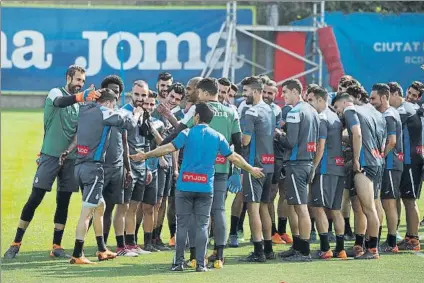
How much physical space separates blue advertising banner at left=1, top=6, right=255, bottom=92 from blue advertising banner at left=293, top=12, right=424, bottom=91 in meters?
3.53

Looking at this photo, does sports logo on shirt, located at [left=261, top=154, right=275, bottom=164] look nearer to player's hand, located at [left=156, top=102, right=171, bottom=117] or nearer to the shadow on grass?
player's hand, located at [left=156, top=102, right=171, bottom=117]

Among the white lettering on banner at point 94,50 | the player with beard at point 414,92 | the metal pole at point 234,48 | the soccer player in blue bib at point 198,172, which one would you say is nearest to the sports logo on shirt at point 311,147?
the soccer player in blue bib at point 198,172

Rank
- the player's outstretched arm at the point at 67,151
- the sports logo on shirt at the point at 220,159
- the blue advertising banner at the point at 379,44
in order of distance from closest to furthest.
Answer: the sports logo on shirt at the point at 220,159
the player's outstretched arm at the point at 67,151
the blue advertising banner at the point at 379,44

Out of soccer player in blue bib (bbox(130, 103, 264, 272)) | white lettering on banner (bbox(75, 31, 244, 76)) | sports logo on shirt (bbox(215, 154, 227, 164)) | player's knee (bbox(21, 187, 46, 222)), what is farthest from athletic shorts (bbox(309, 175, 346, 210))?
white lettering on banner (bbox(75, 31, 244, 76))

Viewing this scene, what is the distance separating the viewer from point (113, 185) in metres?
13.1

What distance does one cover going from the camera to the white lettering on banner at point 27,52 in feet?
122

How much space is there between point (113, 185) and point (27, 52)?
25.0 metres

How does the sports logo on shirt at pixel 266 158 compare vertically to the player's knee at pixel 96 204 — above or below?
above

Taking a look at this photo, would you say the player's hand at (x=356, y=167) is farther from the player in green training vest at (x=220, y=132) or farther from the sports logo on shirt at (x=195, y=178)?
the sports logo on shirt at (x=195, y=178)

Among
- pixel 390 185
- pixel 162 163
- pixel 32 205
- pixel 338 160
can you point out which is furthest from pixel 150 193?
pixel 390 185

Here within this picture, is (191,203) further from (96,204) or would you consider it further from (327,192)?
(327,192)

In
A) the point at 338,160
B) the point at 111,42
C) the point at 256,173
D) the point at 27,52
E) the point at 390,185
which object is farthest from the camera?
the point at 27,52

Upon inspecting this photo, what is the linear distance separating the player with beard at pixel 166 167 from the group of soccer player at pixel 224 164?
2 cm

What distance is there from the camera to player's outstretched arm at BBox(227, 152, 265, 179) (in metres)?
12.2
